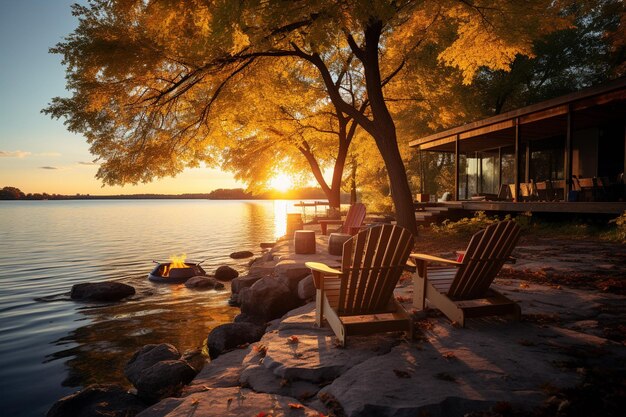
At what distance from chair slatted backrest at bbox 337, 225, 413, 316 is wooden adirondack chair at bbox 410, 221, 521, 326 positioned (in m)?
0.50

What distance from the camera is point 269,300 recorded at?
6.81 m

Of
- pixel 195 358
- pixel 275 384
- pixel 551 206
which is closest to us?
pixel 275 384

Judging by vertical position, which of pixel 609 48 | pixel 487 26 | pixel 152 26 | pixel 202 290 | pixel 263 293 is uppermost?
pixel 609 48

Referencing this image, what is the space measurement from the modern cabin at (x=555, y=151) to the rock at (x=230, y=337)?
32.2ft

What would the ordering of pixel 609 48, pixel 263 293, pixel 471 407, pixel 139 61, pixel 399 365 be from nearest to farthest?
pixel 471 407 → pixel 399 365 → pixel 263 293 → pixel 139 61 → pixel 609 48

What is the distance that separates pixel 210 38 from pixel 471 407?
7060 mm

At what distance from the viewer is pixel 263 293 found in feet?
22.6

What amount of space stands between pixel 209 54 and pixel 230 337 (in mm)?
7547

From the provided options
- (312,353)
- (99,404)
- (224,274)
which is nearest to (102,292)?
(224,274)

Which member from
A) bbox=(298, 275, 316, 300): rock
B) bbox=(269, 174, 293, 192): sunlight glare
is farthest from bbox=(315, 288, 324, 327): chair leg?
bbox=(269, 174, 293, 192): sunlight glare

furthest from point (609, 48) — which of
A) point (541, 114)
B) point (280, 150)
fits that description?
point (280, 150)

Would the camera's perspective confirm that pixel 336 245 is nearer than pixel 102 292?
Yes

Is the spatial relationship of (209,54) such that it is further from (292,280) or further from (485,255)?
(485,255)

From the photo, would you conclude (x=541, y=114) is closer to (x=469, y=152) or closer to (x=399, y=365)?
(x=469, y=152)
